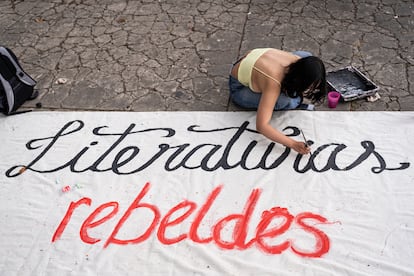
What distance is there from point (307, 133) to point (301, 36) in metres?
1.18

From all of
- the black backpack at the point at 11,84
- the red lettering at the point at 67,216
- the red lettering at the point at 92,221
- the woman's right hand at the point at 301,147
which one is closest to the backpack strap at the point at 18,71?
the black backpack at the point at 11,84

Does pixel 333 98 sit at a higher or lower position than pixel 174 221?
higher

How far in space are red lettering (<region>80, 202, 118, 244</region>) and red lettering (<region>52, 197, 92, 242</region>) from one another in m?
0.08

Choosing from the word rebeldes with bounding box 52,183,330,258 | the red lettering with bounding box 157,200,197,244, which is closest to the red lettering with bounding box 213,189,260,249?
the word rebeldes with bounding box 52,183,330,258

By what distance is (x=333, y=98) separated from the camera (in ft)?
8.98

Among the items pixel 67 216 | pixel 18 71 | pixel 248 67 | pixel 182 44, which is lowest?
pixel 67 216

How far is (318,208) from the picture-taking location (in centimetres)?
218

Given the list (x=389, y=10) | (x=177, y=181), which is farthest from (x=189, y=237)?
(x=389, y=10)

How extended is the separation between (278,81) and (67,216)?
1400 millimetres

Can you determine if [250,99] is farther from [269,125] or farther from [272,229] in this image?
[272,229]

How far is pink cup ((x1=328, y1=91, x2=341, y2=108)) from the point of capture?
2738 mm

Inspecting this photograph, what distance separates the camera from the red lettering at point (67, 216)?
7.18 ft

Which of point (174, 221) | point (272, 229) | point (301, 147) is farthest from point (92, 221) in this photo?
point (301, 147)

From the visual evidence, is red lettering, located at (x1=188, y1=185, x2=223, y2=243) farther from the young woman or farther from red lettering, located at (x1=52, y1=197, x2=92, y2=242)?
red lettering, located at (x1=52, y1=197, x2=92, y2=242)
